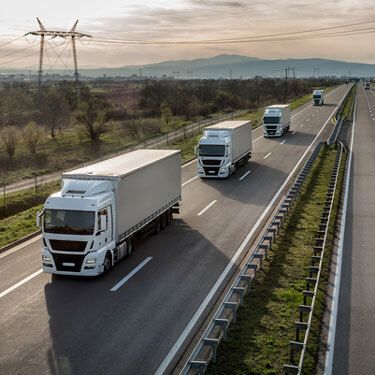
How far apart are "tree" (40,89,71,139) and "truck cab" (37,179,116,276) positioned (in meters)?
59.7

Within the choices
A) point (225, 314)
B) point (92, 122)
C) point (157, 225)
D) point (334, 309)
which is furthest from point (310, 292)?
point (92, 122)

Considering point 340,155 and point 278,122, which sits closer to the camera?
point 340,155

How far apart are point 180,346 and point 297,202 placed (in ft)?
51.3

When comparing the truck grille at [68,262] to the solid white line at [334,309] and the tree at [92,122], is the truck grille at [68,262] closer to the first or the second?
the solid white line at [334,309]

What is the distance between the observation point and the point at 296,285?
16078 millimetres

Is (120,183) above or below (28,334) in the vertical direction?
above

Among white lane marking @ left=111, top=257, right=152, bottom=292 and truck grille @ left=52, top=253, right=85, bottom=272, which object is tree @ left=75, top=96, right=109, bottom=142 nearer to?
white lane marking @ left=111, top=257, right=152, bottom=292

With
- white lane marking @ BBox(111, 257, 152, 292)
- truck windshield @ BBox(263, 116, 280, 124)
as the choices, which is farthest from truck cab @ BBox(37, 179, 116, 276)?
truck windshield @ BBox(263, 116, 280, 124)

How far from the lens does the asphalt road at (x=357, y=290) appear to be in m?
11.8

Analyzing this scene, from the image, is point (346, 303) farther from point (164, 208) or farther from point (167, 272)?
point (164, 208)

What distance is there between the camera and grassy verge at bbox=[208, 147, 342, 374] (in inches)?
458

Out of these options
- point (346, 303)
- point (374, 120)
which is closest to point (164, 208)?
point (346, 303)

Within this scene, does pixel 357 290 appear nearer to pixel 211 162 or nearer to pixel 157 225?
pixel 157 225

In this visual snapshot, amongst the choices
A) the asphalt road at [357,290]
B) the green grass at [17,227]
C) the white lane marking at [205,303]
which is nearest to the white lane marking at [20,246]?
the green grass at [17,227]
